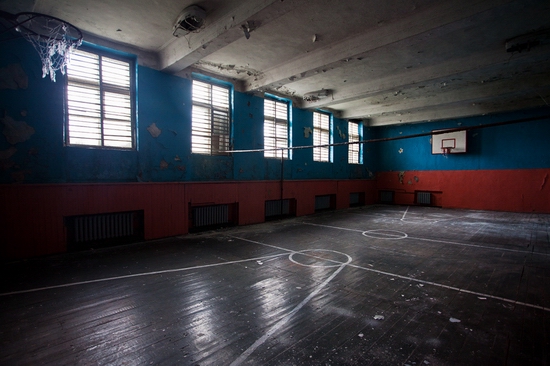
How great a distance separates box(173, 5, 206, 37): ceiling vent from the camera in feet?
12.9

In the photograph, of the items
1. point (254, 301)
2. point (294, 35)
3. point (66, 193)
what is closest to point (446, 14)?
point (294, 35)

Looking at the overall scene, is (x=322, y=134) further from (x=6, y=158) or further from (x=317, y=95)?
(x=6, y=158)

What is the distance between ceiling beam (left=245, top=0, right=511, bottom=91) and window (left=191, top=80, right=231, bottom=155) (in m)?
1.59

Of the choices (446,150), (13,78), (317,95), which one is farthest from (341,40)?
(446,150)

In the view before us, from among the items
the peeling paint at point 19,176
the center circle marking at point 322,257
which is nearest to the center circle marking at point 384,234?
the center circle marking at point 322,257

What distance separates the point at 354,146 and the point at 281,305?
997cm

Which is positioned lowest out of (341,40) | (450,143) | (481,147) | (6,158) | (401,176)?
(401,176)

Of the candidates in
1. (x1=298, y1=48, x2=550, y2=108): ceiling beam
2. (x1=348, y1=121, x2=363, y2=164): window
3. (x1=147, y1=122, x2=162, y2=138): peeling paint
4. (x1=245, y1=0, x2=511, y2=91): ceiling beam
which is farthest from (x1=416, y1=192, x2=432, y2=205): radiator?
(x1=147, y1=122, x2=162, y2=138): peeling paint

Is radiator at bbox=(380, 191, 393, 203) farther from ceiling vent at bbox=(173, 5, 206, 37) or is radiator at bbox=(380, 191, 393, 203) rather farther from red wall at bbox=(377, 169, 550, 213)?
ceiling vent at bbox=(173, 5, 206, 37)

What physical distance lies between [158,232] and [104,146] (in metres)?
1.95

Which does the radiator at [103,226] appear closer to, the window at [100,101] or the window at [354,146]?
the window at [100,101]

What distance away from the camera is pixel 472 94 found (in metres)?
7.89

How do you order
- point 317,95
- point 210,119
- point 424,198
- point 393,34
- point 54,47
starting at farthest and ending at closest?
point 424,198 < point 317,95 < point 210,119 < point 393,34 < point 54,47

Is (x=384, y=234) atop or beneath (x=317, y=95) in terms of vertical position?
beneath
